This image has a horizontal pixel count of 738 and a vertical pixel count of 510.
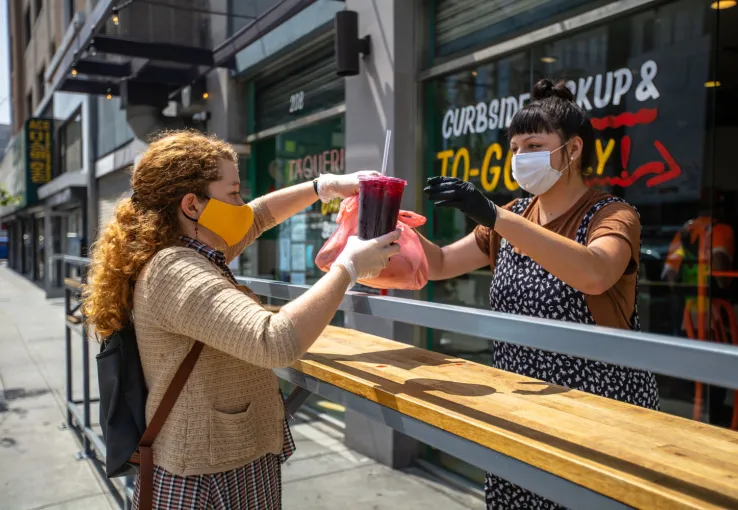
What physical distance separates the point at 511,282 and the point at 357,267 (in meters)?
0.61

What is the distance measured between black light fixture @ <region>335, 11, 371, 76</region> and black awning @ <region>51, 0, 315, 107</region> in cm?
111

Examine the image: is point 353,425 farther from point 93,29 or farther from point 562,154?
point 93,29

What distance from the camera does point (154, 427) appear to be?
1.74 metres

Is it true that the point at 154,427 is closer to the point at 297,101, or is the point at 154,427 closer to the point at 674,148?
the point at 674,148

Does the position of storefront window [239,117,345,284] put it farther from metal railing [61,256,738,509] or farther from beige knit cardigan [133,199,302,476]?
metal railing [61,256,738,509]

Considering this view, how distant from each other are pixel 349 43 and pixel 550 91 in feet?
9.87

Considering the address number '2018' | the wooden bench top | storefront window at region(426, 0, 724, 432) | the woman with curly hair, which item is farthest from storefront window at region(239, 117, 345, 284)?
the wooden bench top

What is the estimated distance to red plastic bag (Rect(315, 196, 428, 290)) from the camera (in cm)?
180

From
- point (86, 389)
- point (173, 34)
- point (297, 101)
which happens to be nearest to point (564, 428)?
point (86, 389)

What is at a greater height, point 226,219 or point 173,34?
point 173,34

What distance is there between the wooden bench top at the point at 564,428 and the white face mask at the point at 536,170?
60 cm

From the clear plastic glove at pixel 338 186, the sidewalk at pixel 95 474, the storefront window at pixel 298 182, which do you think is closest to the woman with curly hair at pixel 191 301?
the clear plastic glove at pixel 338 186

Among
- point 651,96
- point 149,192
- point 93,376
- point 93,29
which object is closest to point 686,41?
point 651,96

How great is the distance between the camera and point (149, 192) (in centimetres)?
172
